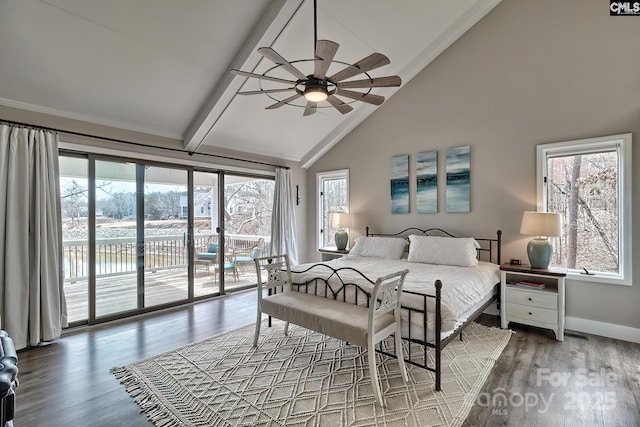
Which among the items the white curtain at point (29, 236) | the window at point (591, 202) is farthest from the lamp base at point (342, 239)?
the white curtain at point (29, 236)

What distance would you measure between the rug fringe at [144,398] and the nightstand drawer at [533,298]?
357 cm

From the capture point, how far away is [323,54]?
7.07 ft

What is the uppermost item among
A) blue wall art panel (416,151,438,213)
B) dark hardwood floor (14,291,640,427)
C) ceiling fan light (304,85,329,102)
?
ceiling fan light (304,85,329,102)

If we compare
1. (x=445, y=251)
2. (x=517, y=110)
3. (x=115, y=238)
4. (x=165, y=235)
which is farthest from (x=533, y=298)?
(x=115, y=238)

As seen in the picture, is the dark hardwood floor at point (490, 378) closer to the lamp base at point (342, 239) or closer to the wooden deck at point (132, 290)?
the wooden deck at point (132, 290)

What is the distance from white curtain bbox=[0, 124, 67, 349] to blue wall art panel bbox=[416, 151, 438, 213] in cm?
462

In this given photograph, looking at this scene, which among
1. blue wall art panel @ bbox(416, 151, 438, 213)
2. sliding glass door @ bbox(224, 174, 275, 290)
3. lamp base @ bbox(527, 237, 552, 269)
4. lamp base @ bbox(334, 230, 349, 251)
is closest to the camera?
lamp base @ bbox(527, 237, 552, 269)

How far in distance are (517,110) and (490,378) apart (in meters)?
3.19

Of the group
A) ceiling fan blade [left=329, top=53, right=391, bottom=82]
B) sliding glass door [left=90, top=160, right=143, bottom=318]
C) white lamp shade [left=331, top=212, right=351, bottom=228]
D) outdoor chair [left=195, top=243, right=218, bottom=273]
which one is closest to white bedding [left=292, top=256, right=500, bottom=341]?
white lamp shade [left=331, top=212, right=351, bottom=228]

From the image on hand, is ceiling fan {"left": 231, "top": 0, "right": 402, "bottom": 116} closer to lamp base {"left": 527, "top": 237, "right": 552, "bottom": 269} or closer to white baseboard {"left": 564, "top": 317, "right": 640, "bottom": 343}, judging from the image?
lamp base {"left": 527, "top": 237, "right": 552, "bottom": 269}

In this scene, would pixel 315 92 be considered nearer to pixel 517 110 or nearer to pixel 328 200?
pixel 517 110

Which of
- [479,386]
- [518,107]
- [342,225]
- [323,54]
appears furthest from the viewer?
[342,225]

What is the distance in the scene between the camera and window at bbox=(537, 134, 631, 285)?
3.23 meters

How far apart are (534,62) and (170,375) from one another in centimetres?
518
